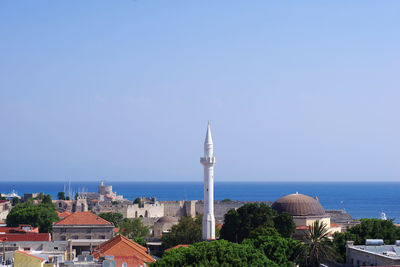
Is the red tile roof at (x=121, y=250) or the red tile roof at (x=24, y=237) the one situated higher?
the red tile roof at (x=24, y=237)

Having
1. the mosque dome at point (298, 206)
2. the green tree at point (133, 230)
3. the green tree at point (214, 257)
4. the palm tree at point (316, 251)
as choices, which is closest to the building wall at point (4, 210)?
the green tree at point (133, 230)

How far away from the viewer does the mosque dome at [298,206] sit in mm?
61656

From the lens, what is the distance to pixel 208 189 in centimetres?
6109

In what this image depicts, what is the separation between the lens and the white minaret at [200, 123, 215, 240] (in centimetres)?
5966

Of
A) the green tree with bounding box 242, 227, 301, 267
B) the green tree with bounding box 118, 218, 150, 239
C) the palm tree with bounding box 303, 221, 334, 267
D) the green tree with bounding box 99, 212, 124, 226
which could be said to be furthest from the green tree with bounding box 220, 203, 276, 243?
the green tree with bounding box 99, 212, 124, 226

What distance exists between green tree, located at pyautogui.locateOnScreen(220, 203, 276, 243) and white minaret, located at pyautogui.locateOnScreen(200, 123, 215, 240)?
256 cm

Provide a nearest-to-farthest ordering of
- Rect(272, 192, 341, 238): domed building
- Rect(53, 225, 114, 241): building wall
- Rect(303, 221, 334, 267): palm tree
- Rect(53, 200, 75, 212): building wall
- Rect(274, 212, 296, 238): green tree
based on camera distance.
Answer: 1. Rect(303, 221, 334, 267): palm tree
2. Rect(274, 212, 296, 238): green tree
3. Rect(53, 225, 114, 241): building wall
4. Rect(272, 192, 341, 238): domed building
5. Rect(53, 200, 75, 212): building wall

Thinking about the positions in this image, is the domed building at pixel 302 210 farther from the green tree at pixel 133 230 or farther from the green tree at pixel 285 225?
the green tree at pixel 133 230

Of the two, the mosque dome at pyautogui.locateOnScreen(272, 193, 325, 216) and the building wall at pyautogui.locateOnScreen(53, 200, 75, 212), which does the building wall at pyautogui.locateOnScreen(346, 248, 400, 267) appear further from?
the building wall at pyautogui.locateOnScreen(53, 200, 75, 212)

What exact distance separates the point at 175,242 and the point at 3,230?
50.3 ft

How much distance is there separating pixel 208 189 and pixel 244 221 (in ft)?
21.2

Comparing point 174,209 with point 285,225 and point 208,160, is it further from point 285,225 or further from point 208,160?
point 285,225

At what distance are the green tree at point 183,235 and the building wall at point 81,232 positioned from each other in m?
5.39

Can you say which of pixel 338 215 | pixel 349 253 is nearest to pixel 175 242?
pixel 349 253
